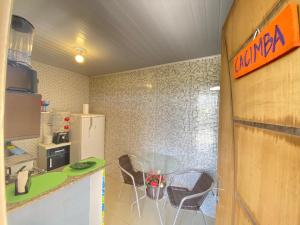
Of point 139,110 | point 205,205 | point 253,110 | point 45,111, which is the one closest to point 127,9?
point 253,110

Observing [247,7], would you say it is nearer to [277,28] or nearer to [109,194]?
[277,28]

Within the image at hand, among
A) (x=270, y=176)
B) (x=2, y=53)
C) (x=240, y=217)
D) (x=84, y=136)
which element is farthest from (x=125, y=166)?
(x=2, y=53)

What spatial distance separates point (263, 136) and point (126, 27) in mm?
1488

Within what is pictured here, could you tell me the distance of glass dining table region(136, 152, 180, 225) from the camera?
210 centimetres

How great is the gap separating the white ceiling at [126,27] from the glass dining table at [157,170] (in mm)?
1751

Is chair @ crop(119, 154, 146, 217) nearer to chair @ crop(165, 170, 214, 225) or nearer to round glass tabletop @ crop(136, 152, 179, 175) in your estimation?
round glass tabletop @ crop(136, 152, 179, 175)

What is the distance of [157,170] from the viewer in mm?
2252

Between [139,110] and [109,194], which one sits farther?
[139,110]

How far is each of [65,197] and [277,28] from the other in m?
1.69

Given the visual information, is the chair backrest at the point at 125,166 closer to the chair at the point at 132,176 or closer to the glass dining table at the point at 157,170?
the chair at the point at 132,176

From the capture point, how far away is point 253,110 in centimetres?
68

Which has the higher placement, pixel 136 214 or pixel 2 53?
pixel 2 53

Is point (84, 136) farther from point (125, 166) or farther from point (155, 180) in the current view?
point (155, 180)

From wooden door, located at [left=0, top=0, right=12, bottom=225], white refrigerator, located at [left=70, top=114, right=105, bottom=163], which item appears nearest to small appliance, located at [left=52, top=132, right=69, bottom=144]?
white refrigerator, located at [left=70, top=114, right=105, bottom=163]
